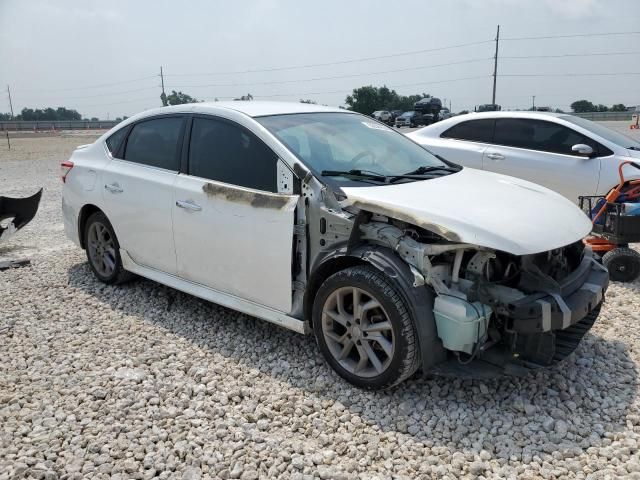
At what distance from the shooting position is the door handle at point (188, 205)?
4066 mm

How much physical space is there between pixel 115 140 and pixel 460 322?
3.74 m

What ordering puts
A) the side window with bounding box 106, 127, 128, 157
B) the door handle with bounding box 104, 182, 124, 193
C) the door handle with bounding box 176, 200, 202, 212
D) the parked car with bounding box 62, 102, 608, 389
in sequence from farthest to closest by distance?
the side window with bounding box 106, 127, 128, 157, the door handle with bounding box 104, 182, 124, 193, the door handle with bounding box 176, 200, 202, 212, the parked car with bounding box 62, 102, 608, 389

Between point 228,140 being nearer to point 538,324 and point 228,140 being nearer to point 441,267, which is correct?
point 441,267

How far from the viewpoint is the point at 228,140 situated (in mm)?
4059

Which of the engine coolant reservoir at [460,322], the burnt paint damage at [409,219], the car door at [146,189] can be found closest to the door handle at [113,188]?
the car door at [146,189]

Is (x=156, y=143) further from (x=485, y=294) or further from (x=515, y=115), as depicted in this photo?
(x=515, y=115)

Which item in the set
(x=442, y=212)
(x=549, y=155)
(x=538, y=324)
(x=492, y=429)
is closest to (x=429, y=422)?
(x=492, y=429)

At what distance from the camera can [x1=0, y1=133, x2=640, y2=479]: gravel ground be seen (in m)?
2.78

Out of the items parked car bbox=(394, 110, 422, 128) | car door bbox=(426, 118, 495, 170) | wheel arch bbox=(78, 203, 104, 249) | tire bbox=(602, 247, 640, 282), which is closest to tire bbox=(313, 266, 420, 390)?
wheel arch bbox=(78, 203, 104, 249)

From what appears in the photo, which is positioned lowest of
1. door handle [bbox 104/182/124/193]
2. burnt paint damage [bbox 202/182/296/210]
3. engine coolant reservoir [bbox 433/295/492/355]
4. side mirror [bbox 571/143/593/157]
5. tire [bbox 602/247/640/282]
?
tire [bbox 602/247/640/282]

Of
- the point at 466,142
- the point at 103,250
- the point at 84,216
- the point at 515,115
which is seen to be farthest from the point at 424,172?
the point at 515,115

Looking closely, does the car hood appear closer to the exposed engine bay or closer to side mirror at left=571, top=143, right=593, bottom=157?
the exposed engine bay

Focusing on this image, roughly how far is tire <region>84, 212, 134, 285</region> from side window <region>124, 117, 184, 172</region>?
72cm

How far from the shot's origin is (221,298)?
13.4 feet
